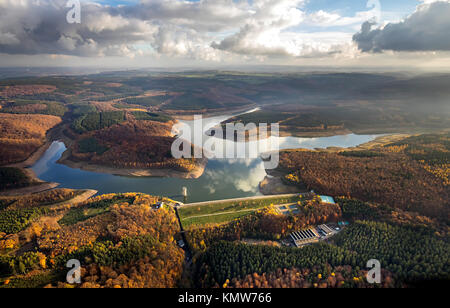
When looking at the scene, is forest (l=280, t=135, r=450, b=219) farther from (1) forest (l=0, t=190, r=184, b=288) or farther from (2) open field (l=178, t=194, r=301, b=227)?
(1) forest (l=0, t=190, r=184, b=288)

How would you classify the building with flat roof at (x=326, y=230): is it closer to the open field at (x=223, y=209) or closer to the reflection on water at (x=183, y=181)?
the open field at (x=223, y=209)

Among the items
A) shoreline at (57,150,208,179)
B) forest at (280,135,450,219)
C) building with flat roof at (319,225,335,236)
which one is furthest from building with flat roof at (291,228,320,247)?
shoreline at (57,150,208,179)

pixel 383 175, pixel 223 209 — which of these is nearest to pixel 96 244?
pixel 223 209

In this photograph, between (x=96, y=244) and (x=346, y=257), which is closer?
(x=346, y=257)

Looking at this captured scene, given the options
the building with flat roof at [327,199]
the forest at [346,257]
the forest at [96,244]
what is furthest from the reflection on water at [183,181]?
the forest at [346,257]

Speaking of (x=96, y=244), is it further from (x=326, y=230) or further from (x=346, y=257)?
(x=326, y=230)

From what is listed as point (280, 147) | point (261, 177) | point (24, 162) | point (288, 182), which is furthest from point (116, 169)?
point (280, 147)

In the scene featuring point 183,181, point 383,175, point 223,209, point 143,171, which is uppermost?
point 383,175
